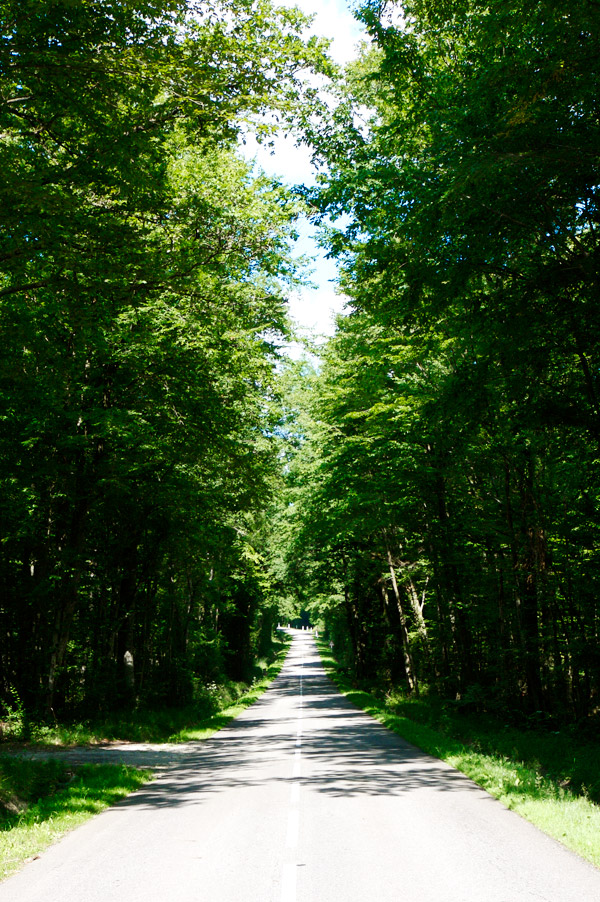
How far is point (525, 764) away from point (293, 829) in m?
5.60

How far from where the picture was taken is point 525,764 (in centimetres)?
1107

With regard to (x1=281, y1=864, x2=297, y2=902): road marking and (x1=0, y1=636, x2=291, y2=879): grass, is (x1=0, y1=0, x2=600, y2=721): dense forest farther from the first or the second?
(x1=281, y1=864, x2=297, y2=902): road marking

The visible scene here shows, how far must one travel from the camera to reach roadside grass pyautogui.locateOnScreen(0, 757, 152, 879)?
682cm

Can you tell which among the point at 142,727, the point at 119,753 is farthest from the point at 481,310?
the point at 142,727

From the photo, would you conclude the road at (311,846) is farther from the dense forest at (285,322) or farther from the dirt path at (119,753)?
the dense forest at (285,322)

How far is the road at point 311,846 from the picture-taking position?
516cm

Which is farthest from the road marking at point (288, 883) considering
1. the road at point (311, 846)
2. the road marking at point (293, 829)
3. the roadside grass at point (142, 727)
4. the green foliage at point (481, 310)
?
the roadside grass at point (142, 727)

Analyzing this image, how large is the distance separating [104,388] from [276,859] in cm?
1215

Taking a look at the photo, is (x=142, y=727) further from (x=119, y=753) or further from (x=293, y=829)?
(x=293, y=829)

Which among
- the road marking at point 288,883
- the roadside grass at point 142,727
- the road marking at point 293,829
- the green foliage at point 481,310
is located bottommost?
the roadside grass at point 142,727

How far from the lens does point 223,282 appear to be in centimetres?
1644

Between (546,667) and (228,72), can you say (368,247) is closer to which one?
(228,72)

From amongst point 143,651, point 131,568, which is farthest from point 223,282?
point 143,651

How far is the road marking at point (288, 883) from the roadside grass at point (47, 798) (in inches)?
97.7
